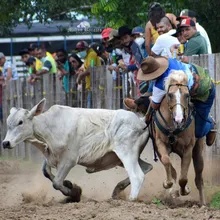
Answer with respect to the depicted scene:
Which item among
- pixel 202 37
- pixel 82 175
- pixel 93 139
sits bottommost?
pixel 82 175

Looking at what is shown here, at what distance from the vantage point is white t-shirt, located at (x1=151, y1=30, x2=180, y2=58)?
40.6ft

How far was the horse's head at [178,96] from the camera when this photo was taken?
1101cm

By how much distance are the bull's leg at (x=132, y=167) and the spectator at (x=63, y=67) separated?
6.86 meters

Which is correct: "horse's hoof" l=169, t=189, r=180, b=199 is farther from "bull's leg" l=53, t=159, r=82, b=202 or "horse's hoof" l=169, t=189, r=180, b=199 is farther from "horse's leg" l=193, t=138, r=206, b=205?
"bull's leg" l=53, t=159, r=82, b=202

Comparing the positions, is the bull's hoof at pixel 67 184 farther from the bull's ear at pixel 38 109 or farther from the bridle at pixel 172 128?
the bridle at pixel 172 128

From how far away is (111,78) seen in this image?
16.9 m

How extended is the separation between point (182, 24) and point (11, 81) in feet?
30.1

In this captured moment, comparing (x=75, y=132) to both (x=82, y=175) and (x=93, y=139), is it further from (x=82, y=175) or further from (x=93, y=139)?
(x=82, y=175)

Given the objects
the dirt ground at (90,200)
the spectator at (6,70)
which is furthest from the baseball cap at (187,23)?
the spectator at (6,70)

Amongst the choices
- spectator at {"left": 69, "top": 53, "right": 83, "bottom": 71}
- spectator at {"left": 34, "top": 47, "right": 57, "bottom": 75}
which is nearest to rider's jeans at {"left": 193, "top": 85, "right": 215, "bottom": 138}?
spectator at {"left": 69, "top": 53, "right": 83, "bottom": 71}

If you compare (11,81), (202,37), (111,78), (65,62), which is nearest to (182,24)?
(202,37)

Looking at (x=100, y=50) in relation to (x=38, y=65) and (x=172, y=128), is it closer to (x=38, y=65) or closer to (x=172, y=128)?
(x=38, y=65)

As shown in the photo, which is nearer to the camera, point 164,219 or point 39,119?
point 164,219

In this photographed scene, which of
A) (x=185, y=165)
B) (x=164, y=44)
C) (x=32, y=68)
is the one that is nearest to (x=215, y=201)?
(x=185, y=165)
